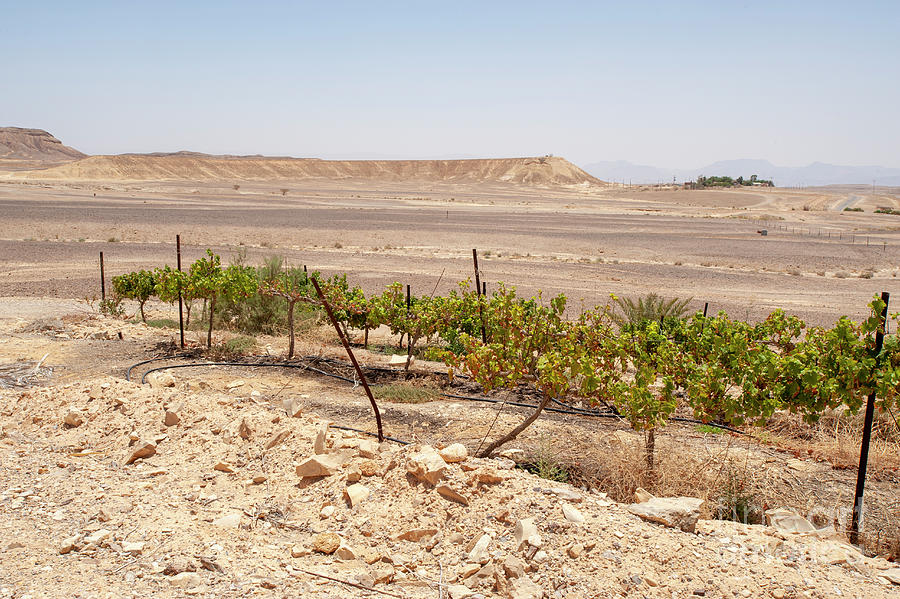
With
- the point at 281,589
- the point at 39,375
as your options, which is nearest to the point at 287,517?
the point at 281,589

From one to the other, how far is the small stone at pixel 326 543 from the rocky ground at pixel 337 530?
0.04ft

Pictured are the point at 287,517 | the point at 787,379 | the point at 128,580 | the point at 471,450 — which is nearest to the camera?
the point at 128,580

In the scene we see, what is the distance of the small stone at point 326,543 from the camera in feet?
16.8

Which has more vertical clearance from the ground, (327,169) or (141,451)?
(327,169)

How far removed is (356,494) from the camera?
575 cm

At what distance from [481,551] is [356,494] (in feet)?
4.20

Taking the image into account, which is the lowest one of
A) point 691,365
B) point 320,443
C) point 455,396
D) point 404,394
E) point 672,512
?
point 455,396

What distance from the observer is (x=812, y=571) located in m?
4.79

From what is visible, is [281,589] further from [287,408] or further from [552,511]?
[287,408]

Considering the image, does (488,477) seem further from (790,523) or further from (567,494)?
(790,523)

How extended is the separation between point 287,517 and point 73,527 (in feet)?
5.33

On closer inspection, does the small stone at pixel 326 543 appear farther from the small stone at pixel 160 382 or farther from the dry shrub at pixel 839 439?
the dry shrub at pixel 839 439

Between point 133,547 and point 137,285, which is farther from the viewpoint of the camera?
point 137,285

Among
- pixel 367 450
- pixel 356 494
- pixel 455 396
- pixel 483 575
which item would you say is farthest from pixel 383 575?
pixel 455 396
